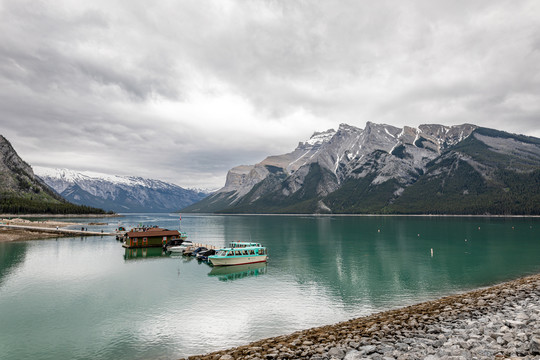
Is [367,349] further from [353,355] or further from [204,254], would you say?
[204,254]

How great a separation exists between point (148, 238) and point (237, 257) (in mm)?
51565

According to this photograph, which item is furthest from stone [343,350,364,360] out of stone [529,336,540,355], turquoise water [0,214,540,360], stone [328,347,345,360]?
turquoise water [0,214,540,360]

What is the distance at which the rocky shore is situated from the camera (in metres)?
20.4

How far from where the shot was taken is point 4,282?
56625 mm

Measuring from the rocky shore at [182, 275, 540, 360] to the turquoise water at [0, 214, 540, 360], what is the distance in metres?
9.40

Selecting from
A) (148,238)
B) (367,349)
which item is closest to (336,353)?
(367,349)

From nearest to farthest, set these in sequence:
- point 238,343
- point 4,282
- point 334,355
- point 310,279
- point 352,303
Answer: point 334,355 → point 238,343 → point 352,303 → point 4,282 → point 310,279

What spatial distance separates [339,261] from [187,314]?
52.3 meters

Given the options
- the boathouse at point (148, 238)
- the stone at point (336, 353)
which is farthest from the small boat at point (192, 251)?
the stone at point (336, 353)

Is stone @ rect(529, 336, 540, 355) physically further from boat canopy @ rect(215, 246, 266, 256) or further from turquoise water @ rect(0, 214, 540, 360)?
boat canopy @ rect(215, 246, 266, 256)

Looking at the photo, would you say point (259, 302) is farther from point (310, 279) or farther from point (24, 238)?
point (24, 238)

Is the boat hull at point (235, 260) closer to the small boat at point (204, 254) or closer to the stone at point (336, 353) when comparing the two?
the small boat at point (204, 254)

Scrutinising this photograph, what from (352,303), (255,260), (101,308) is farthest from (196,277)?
(352,303)

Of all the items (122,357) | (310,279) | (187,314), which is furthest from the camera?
(310,279)
